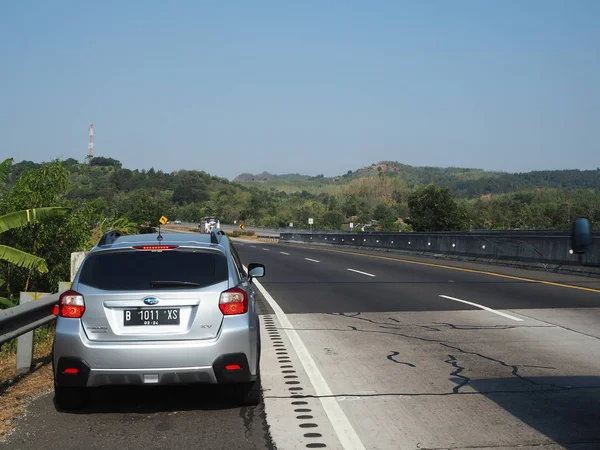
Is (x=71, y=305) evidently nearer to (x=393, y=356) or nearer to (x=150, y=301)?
(x=150, y=301)

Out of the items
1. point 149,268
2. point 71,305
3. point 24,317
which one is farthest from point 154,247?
point 24,317

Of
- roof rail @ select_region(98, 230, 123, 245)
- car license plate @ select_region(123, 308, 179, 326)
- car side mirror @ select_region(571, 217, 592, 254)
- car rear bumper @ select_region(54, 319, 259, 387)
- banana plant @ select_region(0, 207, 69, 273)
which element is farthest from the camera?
banana plant @ select_region(0, 207, 69, 273)

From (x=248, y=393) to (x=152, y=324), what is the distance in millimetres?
1156

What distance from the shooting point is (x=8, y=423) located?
6582mm

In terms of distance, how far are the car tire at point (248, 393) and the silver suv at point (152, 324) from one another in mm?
10

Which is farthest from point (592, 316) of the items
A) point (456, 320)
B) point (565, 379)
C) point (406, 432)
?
point (406, 432)

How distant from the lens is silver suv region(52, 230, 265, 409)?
6449 mm

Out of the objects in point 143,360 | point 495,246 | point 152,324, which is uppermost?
point 495,246

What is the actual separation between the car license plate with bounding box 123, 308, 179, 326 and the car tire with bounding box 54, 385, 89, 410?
0.88 meters

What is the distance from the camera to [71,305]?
664cm

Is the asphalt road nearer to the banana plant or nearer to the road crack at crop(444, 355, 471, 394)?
the road crack at crop(444, 355, 471, 394)

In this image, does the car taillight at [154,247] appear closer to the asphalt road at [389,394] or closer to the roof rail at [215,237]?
the roof rail at [215,237]

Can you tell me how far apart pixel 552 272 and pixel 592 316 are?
10868 millimetres

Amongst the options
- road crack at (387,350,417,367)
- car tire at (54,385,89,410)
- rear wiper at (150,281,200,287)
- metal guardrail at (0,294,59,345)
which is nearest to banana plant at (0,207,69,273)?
metal guardrail at (0,294,59,345)
